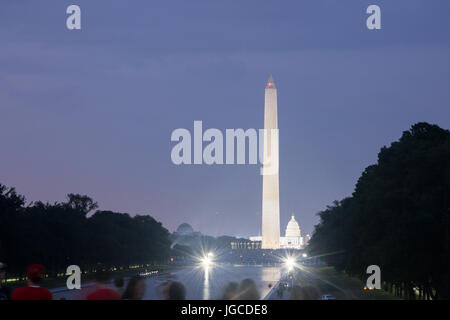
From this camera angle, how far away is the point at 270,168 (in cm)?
17150

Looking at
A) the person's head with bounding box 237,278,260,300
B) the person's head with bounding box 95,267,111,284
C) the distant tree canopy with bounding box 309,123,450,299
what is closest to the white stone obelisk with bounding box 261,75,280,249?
the distant tree canopy with bounding box 309,123,450,299

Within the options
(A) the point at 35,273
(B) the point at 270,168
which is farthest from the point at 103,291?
(B) the point at 270,168

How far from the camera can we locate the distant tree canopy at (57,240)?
241 ft

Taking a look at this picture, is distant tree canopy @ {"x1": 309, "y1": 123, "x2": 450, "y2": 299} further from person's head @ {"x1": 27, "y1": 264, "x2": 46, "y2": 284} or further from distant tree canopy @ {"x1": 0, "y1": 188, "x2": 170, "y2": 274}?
person's head @ {"x1": 27, "y1": 264, "x2": 46, "y2": 284}

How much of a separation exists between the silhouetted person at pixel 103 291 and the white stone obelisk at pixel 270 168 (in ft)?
508

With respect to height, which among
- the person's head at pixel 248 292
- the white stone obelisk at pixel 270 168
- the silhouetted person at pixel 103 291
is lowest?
the person's head at pixel 248 292

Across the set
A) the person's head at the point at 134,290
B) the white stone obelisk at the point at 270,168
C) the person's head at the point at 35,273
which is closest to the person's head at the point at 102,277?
the person's head at the point at 35,273

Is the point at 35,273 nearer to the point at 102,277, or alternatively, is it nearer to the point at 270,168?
the point at 102,277

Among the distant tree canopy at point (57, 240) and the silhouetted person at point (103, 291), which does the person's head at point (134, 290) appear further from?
the distant tree canopy at point (57, 240)

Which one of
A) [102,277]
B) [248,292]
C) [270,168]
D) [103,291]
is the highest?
[270,168]

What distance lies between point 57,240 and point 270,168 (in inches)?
3423

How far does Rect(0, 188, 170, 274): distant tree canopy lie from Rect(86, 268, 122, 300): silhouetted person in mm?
51383
